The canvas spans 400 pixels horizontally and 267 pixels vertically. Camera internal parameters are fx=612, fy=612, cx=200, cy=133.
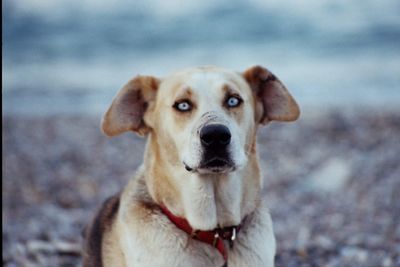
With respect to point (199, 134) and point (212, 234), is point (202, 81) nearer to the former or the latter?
point (199, 134)

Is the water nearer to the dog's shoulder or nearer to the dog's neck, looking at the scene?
the dog's shoulder

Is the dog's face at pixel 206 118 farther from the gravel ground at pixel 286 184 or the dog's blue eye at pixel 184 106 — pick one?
the gravel ground at pixel 286 184

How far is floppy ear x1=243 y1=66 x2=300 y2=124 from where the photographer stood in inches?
158

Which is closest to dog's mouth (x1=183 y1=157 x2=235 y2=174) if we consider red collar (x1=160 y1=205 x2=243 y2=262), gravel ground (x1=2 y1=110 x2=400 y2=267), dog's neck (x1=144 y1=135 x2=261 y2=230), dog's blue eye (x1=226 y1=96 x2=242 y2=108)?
dog's neck (x1=144 y1=135 x2=261 y2=230)

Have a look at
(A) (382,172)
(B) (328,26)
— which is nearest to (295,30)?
(B) (328,26)

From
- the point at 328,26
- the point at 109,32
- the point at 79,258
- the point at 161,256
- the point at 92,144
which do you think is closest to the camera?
the point at 161,256

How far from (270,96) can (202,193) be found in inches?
33.7

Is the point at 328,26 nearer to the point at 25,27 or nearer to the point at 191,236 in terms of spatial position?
the point at 25,27

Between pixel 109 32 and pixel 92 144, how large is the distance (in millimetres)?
17156

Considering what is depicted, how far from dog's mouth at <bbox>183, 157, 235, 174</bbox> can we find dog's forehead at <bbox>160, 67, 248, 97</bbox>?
20.7 inches

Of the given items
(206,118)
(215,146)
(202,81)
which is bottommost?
(215,146)

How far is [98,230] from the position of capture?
4098mm

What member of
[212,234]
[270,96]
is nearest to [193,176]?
[212,234]

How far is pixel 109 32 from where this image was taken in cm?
2670
